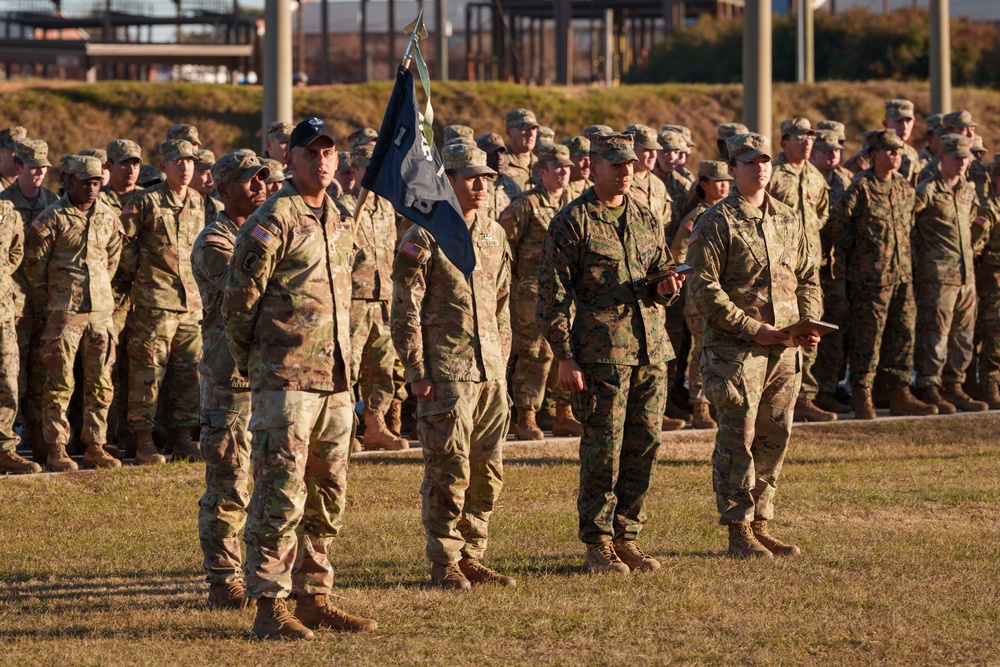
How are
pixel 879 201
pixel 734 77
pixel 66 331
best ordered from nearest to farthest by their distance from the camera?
pixel 66 331 → pixel 879 201 → pixel 734 77

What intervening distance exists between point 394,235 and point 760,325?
5.17m

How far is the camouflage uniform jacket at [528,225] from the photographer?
42.7 feet

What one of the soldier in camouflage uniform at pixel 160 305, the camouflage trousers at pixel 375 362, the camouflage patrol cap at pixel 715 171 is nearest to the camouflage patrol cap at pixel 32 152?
the soldier in camouflage uniform at pixel 160 305

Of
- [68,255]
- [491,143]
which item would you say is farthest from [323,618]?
[491,143]

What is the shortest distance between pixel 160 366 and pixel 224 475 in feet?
14.0

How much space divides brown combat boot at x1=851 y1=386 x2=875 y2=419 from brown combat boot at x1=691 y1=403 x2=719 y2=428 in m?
1.43

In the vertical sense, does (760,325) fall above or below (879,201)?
below

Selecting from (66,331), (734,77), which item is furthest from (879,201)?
(734,77)

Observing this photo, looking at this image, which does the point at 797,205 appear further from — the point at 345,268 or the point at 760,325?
the point at 345,268

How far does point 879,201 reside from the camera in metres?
14.0

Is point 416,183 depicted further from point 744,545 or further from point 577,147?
point 577,147

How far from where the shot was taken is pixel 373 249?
1294 centimetres

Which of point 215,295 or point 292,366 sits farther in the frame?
point 215,295

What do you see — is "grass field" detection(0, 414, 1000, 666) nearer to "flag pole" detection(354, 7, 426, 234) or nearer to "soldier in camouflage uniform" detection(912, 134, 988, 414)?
"flag pole" detection(354, 7, 426, 234)
